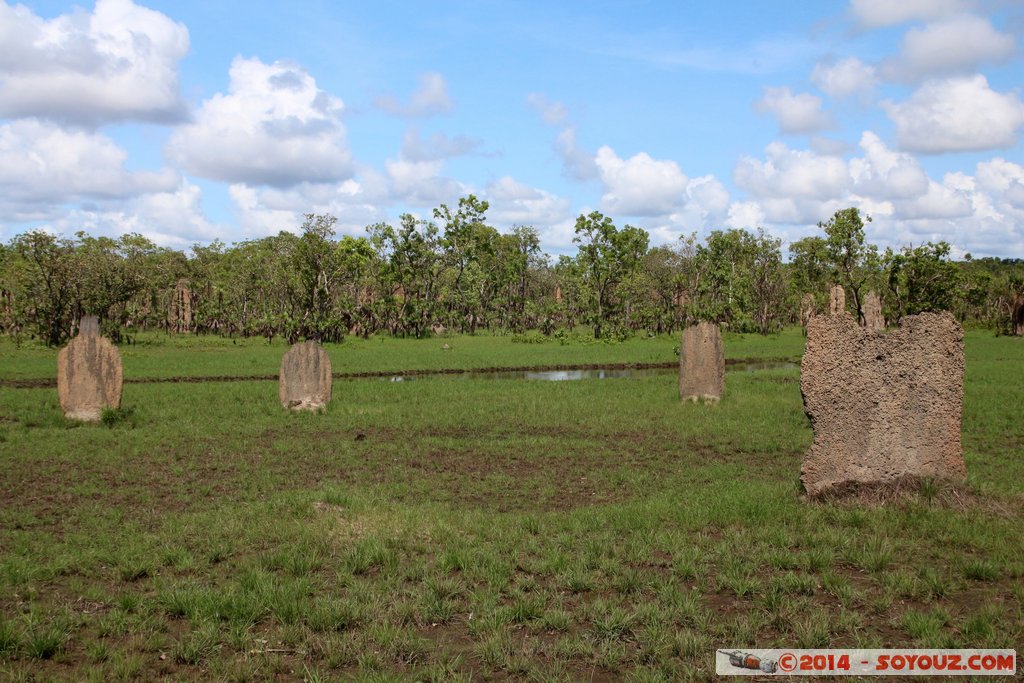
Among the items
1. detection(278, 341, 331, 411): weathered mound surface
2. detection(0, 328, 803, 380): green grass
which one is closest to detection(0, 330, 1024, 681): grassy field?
detection(278, 341, 331, 411): weathered mound surface

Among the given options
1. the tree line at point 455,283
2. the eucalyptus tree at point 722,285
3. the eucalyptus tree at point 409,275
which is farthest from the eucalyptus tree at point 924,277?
the eucalyptus tree at point 409,275

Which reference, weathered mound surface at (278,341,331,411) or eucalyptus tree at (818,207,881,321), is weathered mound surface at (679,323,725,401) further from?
eucalyptus tree at (818,207,881,321)

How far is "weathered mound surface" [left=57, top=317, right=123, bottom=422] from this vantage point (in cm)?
1734

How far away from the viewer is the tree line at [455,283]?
142ft

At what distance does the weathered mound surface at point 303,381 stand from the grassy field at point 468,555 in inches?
123

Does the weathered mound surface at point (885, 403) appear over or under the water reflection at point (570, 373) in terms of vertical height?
over

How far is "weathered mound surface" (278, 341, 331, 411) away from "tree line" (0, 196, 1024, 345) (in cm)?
2728

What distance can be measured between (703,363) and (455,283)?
43971 millimetres

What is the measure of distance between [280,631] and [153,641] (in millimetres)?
940

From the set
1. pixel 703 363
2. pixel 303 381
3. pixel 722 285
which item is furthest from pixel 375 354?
pixel 722 285

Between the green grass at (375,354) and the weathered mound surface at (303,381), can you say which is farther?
the green grass at (375,354)

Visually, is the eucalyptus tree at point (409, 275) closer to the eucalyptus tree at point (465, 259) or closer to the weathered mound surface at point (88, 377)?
the eucalyptus tree at point (465, 259)

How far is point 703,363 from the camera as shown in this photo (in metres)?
20.5

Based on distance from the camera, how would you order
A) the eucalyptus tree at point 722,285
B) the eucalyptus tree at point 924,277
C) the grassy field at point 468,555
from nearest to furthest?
the grassy field at point 468,555, the eucalyptus tree at point 924,277, the eucalyptus tree at point 722,285
